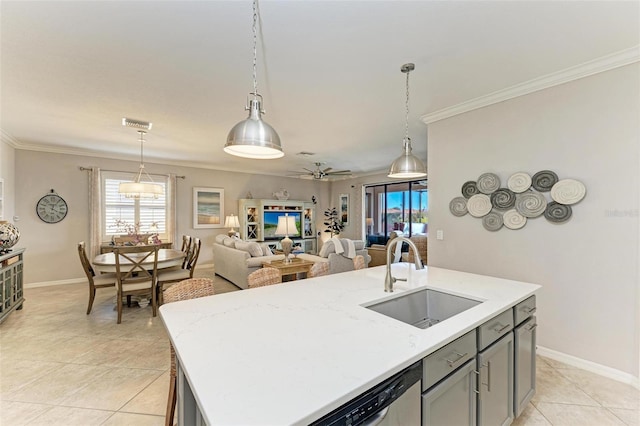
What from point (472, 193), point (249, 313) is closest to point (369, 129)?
point (472, 193)

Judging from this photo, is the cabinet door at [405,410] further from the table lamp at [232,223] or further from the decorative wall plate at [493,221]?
the table lamp at [232,223]

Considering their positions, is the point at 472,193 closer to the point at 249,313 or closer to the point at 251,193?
the point at 249,313

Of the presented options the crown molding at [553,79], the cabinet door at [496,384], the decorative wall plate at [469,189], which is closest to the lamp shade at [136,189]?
the crown molding at [553,79]

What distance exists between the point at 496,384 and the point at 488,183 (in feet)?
7.01

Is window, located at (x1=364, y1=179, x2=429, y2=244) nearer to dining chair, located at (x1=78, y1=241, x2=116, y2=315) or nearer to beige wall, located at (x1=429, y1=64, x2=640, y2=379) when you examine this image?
beige wall, located at (x1=429, y1=64, x2=640, y2=379)

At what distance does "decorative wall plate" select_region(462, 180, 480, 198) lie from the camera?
3.16 m

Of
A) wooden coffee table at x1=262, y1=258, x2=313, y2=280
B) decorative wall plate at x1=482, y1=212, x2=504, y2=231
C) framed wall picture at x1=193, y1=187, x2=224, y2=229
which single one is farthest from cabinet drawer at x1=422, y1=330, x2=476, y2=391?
framed wall picture at x1=193, y1=187, x2=224, y2=229

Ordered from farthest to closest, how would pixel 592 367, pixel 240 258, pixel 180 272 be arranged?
1. pixel 240 258
2. pixel 180 272
3. pixel 592 367

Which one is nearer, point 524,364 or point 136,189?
point 524,364

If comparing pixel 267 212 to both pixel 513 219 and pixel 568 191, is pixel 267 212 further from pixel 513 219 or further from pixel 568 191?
pixel 568 191

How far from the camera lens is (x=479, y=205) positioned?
3102 millimetres

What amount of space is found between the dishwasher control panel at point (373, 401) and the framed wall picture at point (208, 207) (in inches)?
260

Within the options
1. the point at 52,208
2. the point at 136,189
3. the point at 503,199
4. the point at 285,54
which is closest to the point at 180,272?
the point at 136,189

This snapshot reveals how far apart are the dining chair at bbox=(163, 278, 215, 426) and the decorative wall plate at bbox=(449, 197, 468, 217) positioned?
2825 millimetres
